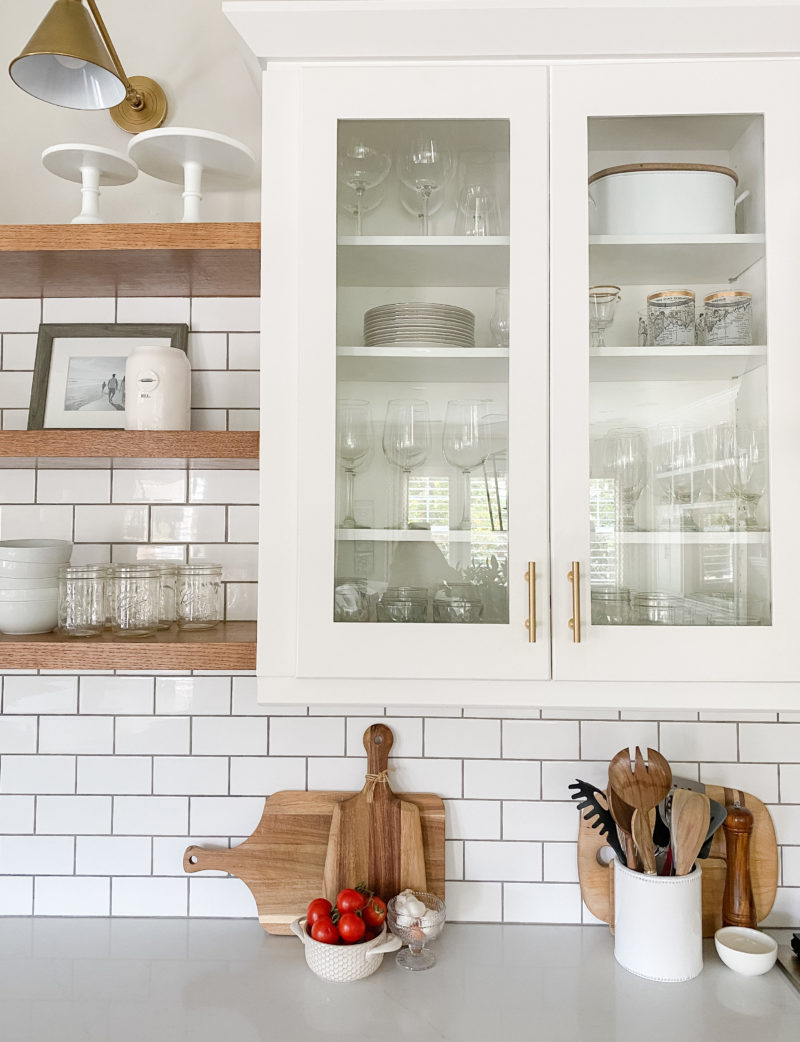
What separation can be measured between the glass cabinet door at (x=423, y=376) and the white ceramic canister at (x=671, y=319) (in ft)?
0.60

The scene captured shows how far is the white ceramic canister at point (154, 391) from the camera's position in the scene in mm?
1290

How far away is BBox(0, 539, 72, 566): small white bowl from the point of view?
4.27ft

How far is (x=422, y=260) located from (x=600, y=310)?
284 millimetres

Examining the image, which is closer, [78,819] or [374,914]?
[374,914]

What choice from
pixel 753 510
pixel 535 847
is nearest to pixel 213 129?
pixel 753 510

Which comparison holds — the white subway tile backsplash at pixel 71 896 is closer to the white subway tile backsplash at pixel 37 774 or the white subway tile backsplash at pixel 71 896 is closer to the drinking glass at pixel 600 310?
the white subway tile backsplash at pixel 37 774

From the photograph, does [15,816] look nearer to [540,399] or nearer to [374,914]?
[374,914]

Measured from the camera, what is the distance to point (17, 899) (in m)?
1.47

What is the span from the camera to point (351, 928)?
1.25 metres

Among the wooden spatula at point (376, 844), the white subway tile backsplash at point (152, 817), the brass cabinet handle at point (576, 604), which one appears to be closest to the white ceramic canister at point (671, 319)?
the brass cabinet handle at point (576, 604)

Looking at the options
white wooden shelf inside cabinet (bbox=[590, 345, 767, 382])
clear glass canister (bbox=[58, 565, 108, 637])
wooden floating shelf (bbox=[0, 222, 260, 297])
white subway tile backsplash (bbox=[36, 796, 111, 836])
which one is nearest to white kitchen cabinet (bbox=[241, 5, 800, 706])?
white wooden shelf inside cabinet (bbox=[590, 345, 767, 382])

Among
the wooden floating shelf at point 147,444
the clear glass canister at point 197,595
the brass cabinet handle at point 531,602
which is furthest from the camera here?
the clear glass canister at point 197,595

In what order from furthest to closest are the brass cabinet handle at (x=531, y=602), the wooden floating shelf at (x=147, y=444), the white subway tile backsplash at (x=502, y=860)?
1. the white subway tile backsplash at (x=502, y=860)
2. the wooden floating shelf at (x=147, y=444)
3. the brass cabinet handle at (x=531, y=602)

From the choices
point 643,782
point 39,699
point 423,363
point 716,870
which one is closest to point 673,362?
point 423,363
